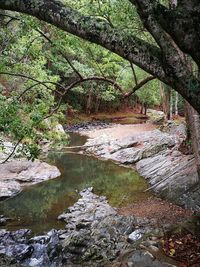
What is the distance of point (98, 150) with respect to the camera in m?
27.5

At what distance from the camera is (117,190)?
1777 centimetres

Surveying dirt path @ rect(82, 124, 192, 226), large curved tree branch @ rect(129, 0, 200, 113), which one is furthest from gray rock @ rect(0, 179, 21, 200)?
large curved tree branch @ rect(129, 0, 200, 113)

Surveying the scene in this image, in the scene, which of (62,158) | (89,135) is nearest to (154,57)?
(62,158)

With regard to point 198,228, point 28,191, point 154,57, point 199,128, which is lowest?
point 28,191

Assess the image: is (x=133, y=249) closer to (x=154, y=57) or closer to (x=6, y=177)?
(x=154, y=57)

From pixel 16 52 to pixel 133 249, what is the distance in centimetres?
813

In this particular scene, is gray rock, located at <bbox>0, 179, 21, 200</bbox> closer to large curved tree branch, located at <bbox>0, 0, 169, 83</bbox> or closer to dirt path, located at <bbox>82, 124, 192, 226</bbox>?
dirt path, located at <bbox>82, 124, 192, 226</bbox>

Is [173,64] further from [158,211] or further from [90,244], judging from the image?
[158,211]

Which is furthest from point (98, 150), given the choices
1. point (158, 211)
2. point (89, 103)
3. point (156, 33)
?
point (156, 33)

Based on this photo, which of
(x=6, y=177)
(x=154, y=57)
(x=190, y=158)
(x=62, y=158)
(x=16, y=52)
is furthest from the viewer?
(x=62, y=158)

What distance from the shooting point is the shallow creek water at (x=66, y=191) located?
14.0m

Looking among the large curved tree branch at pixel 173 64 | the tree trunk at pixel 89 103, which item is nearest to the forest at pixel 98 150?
the large curved tree branch at pixel 173 64

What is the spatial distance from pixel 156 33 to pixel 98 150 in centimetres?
2262

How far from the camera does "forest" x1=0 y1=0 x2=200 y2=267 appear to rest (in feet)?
16.7
